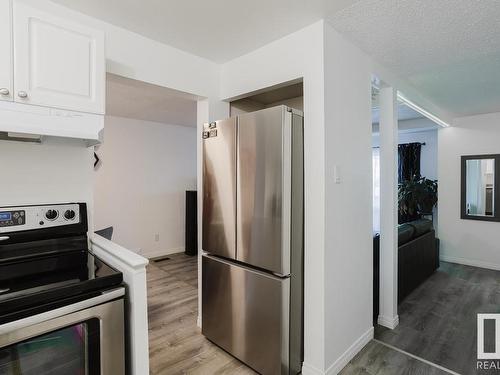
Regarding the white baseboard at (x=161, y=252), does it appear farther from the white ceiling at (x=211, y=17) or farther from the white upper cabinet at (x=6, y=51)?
the white upper cabinet at (x=6, y=51)

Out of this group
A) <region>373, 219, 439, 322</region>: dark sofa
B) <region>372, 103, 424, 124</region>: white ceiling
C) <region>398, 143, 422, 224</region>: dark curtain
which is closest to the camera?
<region>373, 219, 439, 322</region>: dark sofa

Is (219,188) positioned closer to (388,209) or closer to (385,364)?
(388,209)

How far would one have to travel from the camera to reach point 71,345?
115cm

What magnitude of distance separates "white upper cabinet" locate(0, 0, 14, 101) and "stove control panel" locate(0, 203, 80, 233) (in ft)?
1.91

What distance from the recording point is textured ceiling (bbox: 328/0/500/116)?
66.1 inches

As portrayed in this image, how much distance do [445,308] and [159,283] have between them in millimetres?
3376

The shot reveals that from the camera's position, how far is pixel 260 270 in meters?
1.93

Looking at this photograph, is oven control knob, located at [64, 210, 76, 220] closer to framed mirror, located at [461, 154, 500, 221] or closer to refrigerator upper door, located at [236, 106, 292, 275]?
refrigerator upper door, located at [236, 106, 292, 275]

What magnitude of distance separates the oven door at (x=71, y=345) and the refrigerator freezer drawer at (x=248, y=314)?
36.5 inches

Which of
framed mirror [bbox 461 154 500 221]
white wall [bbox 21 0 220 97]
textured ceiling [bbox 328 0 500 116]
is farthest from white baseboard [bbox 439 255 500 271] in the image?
white wall [bbox 21 0 220 97]

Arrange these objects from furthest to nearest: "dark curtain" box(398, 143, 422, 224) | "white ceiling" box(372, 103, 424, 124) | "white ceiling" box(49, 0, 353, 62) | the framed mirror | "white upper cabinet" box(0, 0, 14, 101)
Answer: "dark curtain" box(398, 143, 422, 224)
the framed mirror
"white ceiling" box(372, 103, 424, 124)
"white ceiling" box(49, 0, 353, 62)
"white upper cabinet" box(0, 0, 14, 101)

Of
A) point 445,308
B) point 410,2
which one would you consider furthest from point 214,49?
point 445,308

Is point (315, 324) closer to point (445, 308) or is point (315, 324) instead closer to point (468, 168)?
point (445, 308)

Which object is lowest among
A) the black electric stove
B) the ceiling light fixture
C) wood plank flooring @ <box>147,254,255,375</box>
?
wood plank flooring @ <box>147,254,255,375</box>
